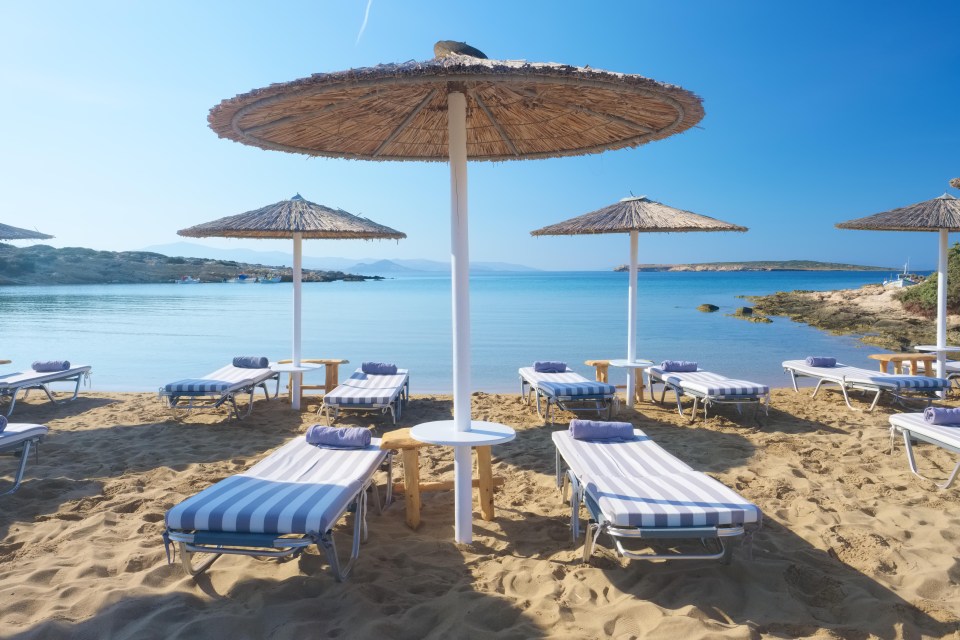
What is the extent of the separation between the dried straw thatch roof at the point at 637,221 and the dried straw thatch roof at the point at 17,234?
8581 millimetres

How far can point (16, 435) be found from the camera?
436cm

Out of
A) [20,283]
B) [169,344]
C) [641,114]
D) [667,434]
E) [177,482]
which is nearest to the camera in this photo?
[641,114]

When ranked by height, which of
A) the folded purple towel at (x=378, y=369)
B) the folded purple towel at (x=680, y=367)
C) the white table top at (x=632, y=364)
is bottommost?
the folded purple towel at (x=378, y=369)

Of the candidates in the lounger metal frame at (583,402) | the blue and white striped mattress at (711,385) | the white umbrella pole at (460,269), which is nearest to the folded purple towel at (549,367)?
the lounger metal frame at (583,402)

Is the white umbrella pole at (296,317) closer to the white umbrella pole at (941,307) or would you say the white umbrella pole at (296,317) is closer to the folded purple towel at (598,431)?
the folded purple towel at (598,431)

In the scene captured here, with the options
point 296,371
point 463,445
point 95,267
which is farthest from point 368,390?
point 95,267

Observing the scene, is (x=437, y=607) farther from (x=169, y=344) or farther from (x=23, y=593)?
(x=169, y=344)

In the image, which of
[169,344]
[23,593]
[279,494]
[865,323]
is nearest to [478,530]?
[279,494]

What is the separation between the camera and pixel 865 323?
832 inches

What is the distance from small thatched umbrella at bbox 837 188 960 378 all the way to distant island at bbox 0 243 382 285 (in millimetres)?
60833

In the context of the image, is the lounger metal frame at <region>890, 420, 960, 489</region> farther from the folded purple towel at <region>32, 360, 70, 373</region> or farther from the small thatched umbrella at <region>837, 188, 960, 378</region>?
the folded purple towel at <region>32, 360, 70, 373</region>

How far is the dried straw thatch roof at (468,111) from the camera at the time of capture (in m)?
2.57

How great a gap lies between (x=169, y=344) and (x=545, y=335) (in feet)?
35.2

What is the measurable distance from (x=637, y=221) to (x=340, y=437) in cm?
489
